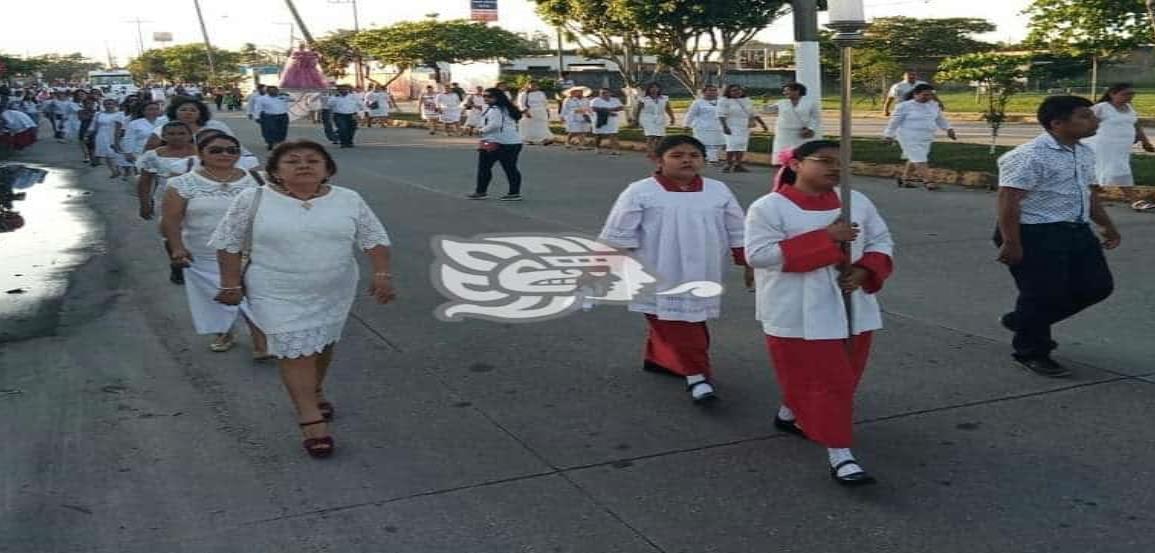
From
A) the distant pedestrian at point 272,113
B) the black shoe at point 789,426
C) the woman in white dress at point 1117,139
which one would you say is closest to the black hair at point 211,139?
the black shoe at point 789,426

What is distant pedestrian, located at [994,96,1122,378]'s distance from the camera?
5719 millimetres

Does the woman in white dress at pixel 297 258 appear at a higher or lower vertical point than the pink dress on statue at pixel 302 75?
lower

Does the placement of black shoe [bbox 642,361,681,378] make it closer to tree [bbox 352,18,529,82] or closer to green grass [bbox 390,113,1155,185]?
green grass [bbox 390,113,1155,185]

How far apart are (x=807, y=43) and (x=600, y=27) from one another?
1309cm

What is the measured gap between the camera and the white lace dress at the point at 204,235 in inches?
242

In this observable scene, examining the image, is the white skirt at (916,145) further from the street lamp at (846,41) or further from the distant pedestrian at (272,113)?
the distant pedestrian at (272,113)

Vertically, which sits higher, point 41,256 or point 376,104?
point 376,104

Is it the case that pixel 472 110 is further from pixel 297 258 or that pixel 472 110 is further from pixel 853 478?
pixel 853 478

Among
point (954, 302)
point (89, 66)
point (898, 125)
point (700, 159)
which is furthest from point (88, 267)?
point (89, 66)

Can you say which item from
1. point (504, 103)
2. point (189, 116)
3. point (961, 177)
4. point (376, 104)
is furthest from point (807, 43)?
point (376, 104)

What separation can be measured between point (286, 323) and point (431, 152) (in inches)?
730

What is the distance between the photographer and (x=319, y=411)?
4938 mm

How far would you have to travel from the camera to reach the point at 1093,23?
21.4 meters

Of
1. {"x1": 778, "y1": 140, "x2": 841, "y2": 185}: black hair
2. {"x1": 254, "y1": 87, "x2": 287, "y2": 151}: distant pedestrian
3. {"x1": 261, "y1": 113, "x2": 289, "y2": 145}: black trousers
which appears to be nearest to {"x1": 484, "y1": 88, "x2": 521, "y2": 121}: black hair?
{"x1": 778, "y1": 140, "x2": 841, "y2": 185}: black hair
